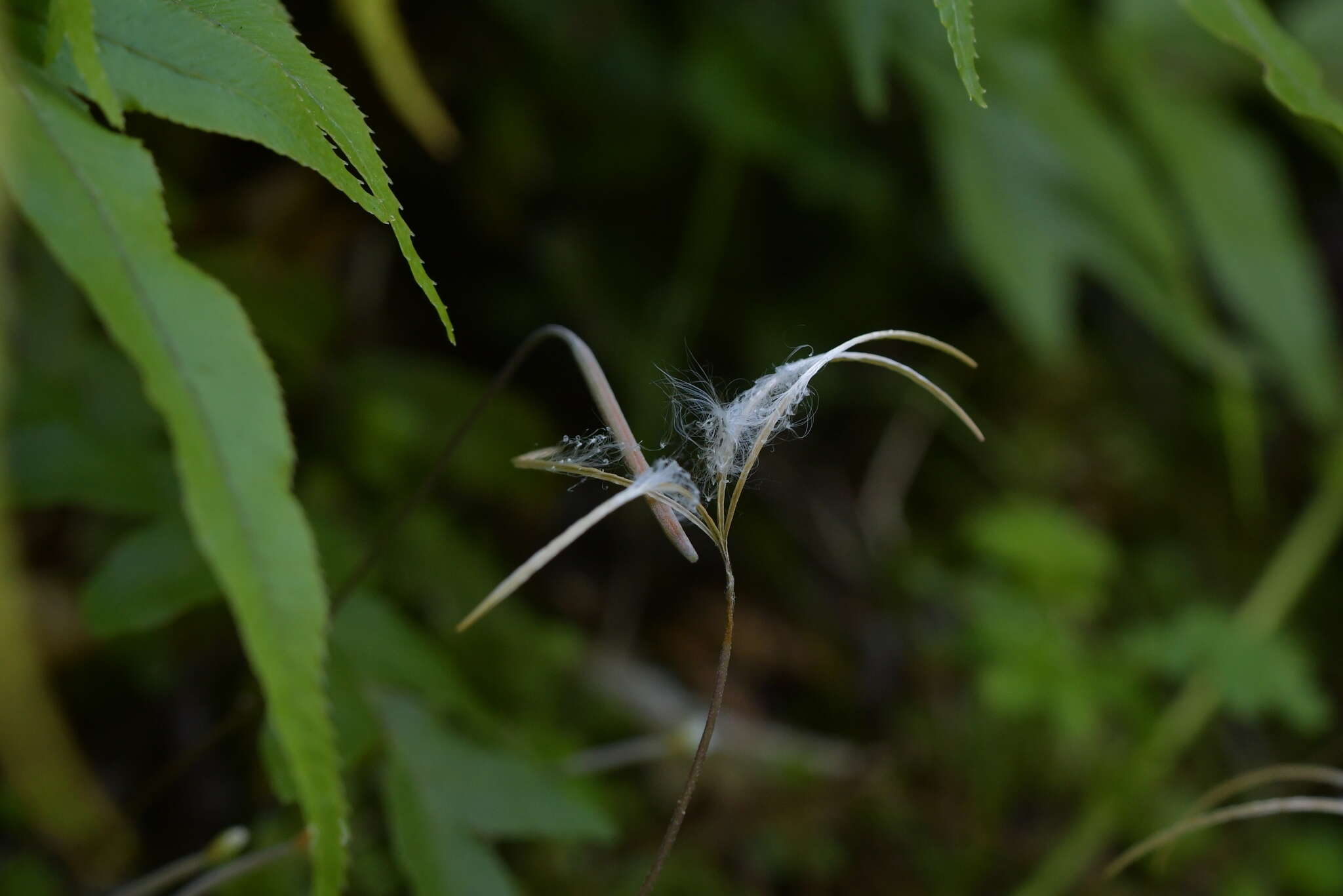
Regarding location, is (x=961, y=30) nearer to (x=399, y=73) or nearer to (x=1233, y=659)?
(x=399, y=73)

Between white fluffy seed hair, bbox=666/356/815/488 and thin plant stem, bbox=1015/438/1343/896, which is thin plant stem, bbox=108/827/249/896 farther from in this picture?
thin plant stem, bbox=1015/438/1343/896

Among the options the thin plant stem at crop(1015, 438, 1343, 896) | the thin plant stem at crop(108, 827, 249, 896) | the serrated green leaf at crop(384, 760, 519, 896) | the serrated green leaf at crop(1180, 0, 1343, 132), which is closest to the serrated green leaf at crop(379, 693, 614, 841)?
the serrated green leaf at crop(384, 760, 519, 896)

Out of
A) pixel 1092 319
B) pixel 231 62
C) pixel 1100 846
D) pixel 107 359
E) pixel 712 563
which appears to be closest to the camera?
pixel 231 62

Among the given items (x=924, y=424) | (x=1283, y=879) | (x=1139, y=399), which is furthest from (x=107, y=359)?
(x=1139, y=399)

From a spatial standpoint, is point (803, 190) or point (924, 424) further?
point (924, 424)

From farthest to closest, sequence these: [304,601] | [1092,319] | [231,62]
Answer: [1092,319]
[231,62]
[304,601]

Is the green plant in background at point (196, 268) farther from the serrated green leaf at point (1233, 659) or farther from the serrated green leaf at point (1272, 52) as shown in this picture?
the serrated green leaf at point (1233, 659)

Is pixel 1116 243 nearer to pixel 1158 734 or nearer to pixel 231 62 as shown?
pixel 1158 734

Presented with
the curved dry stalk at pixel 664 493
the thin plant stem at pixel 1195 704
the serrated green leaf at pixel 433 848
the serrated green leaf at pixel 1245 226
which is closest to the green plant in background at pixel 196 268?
the curved dry stalk at pixel 664 493
